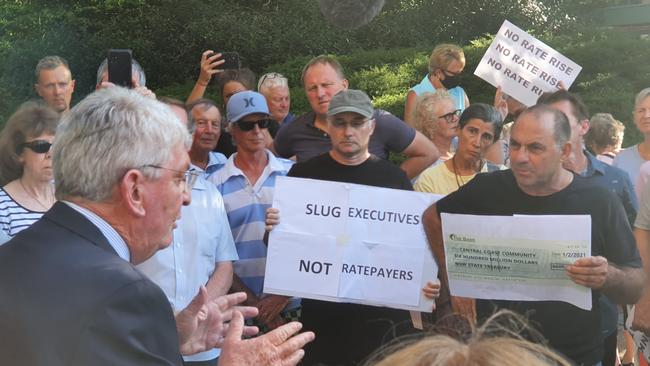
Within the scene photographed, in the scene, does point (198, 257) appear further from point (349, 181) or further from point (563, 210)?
point (563, 210)

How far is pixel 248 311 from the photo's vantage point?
3.14m

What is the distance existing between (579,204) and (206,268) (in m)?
1.93

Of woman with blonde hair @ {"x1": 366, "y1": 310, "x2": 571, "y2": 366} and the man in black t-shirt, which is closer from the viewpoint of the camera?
woman with blonde hair @ {"x1": 366, "y1": 310, "x2": 571, "y2": 366}

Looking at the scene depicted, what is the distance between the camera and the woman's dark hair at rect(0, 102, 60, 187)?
4477 millimetres

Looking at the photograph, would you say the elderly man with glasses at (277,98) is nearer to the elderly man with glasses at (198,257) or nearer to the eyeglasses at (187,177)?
the elderly man with glasses at (198,257)

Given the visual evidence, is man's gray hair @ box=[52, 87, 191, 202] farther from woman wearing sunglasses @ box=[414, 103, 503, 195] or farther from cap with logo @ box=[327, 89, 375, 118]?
woman wearing sunglasses @ box=[414, 103, 503, 195]

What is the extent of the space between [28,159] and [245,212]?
1.27 meters

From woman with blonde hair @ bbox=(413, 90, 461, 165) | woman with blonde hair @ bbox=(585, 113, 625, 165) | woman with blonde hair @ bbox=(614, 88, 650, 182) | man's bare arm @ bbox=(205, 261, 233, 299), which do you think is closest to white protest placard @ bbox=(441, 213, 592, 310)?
man's bare arm @ bbox=(205, 261, 233, 299)

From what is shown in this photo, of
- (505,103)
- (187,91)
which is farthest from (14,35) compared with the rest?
(505,103)

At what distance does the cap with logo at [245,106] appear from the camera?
5262 mm

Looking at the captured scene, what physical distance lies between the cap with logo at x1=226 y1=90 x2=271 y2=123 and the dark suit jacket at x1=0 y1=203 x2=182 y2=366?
9.71ft

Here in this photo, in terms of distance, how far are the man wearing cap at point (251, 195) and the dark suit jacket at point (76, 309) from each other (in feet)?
8.67

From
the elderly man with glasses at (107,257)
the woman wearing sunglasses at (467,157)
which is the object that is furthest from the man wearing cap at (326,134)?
the elderly man with glasses at (107,257)

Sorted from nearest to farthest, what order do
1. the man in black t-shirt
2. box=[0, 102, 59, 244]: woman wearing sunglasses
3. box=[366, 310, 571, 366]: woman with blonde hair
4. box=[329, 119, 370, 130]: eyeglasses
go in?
box=[366, 310, 571, 366]: woman with blonde hair < the man in black t-shirt < box=[0, 102, 59, 244]: woman wearing sunglasses < box=[329, 119, 370, 130]: eyeglasses
